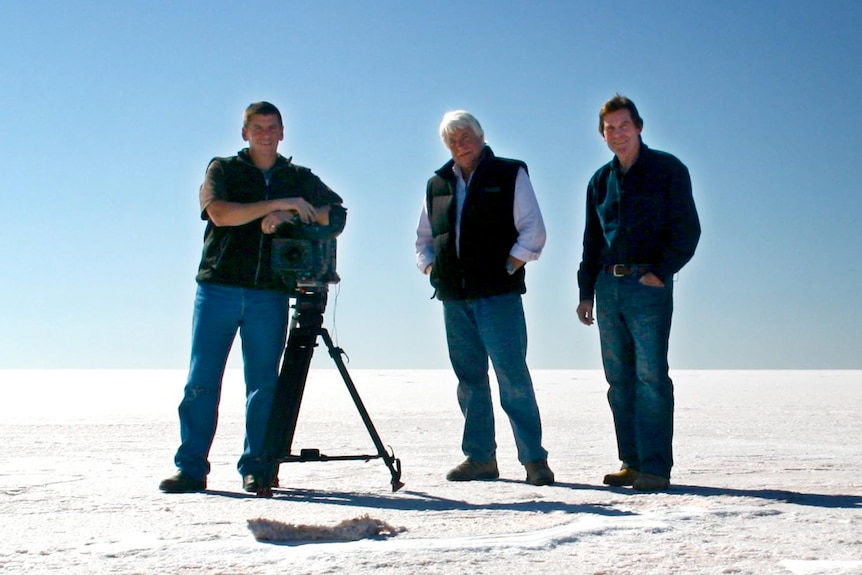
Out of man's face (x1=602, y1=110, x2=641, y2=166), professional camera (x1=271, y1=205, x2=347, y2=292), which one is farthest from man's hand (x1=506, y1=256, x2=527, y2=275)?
professional camera (x1=271, y1=205, x2=347, y2=292)

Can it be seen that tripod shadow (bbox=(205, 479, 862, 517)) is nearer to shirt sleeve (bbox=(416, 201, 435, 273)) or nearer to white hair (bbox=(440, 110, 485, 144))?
shirt sleeve (bbox=(416, 201, 435, 273))

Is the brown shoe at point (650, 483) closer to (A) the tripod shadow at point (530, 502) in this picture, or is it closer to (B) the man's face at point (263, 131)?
(A) the tripod shadow at point (530, 502)

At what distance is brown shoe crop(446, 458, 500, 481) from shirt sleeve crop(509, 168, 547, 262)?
1138 mm

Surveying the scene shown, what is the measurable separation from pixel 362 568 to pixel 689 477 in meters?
2.83

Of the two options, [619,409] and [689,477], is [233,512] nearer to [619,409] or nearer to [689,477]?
[619,409]

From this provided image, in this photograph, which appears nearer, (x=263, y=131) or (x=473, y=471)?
(x=263, y=131)

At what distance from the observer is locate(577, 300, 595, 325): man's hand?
5.12m

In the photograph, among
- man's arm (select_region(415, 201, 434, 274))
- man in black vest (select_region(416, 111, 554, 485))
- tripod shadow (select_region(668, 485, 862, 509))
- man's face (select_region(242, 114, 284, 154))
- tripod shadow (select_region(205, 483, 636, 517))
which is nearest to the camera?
tripod shadow (select_region(205, 483, 636, 517))

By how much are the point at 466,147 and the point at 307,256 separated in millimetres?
1060

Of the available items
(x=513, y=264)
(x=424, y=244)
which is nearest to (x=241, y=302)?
(x=424, y=244)

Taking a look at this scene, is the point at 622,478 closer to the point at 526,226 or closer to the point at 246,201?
the point at 526,226

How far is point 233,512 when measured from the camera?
404cm

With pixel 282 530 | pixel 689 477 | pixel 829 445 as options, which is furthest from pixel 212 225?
pixel 829 445

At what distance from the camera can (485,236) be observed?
16.4 feet
